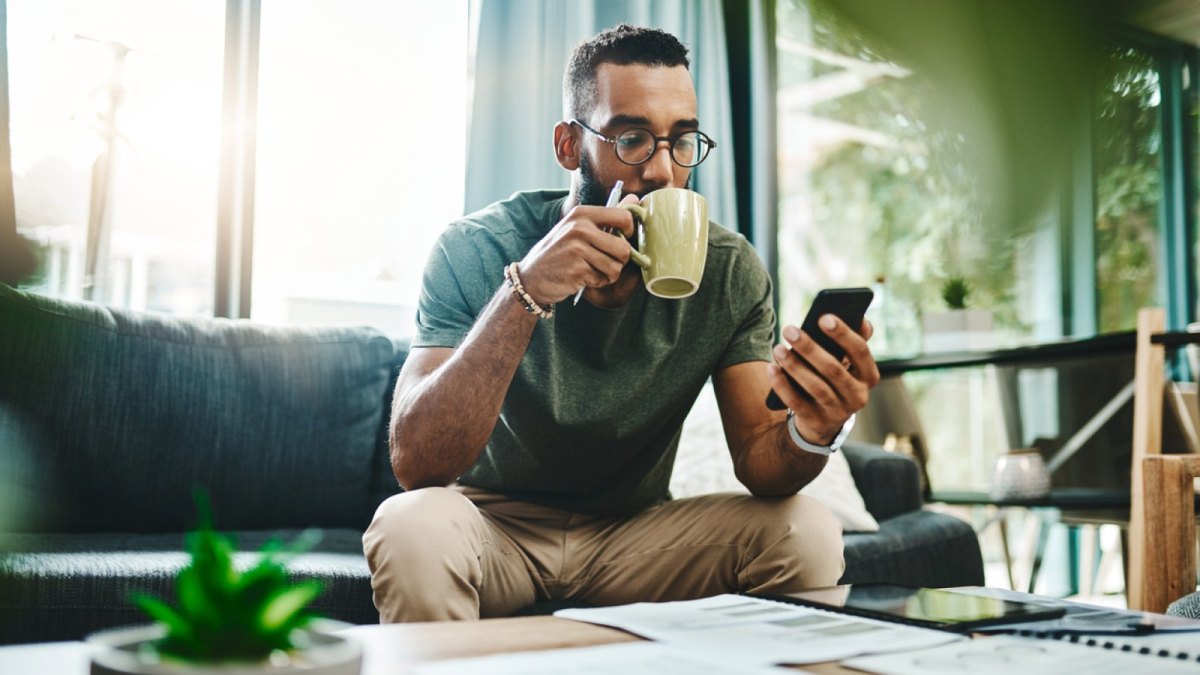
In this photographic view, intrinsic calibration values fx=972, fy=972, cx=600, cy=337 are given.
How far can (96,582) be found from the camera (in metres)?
1.40

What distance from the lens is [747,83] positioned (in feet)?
11.3

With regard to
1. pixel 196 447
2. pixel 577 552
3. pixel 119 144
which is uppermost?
pixel 119 144

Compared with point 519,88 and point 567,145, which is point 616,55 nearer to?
point 567,145

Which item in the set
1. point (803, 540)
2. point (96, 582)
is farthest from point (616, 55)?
point (96, 582)

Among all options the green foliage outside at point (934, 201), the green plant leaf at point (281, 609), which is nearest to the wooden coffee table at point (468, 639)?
the green plant leaf at point (281, 609)

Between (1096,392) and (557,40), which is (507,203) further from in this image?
(1096,392)

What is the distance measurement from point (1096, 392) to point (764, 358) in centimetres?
251

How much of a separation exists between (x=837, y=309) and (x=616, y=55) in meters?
0.68

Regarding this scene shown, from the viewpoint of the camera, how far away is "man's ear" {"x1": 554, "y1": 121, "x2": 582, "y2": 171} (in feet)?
5.24

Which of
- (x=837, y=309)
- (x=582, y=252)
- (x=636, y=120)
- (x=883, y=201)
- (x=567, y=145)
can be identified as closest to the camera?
(x=837, y=309)

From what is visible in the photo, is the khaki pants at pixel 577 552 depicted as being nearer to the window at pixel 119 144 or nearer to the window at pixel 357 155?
the window at pixel 357 155

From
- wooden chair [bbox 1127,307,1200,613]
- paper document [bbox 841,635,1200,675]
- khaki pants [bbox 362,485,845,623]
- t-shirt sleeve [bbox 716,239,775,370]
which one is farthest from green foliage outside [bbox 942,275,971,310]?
paper document [bbox 841,635,1200,675]

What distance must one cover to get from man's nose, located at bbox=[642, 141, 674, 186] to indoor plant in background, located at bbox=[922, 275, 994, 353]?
1798mm

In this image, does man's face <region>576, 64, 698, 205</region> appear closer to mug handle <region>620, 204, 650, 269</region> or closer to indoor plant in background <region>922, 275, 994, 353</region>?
mug handle <region>620, 204, 650, 269</region>
